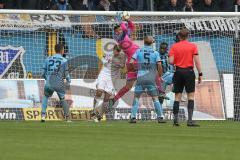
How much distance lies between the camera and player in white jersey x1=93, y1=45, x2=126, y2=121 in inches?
925

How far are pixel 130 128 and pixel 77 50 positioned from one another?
6418 mm

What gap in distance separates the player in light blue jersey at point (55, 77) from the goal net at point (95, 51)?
67.7 inches

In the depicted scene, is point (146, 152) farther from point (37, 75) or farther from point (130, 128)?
point (37, 75)

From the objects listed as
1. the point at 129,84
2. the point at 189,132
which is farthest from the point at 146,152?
the point at 129,84

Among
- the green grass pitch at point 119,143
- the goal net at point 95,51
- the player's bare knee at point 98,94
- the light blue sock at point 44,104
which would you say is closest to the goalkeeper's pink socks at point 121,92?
the player's bare knee at point 98,94

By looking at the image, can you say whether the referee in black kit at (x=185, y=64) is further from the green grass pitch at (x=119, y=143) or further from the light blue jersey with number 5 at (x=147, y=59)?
the light blue jersey with number 5 at (x=147, y=59)

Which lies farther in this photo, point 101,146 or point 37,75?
point 37,75

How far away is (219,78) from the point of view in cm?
2498

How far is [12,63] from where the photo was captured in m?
24.8

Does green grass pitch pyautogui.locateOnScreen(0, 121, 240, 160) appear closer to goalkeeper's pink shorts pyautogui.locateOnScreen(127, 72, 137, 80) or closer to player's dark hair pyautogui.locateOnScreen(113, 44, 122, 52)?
goalkeeper's pink shorts pyautogui.locateOnScreen(127, 72, 137, 80)

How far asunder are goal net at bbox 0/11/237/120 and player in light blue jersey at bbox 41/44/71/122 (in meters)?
1.72

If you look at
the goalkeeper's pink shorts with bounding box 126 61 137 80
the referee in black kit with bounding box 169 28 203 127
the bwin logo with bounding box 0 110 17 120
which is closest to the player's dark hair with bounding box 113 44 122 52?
the goalkeeper's pink shorts with bounding box 126 61 137 80

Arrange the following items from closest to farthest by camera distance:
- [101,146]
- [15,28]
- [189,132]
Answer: [101,146]
[189,132]
[15,28]

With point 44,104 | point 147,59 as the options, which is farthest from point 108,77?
point 44,104
